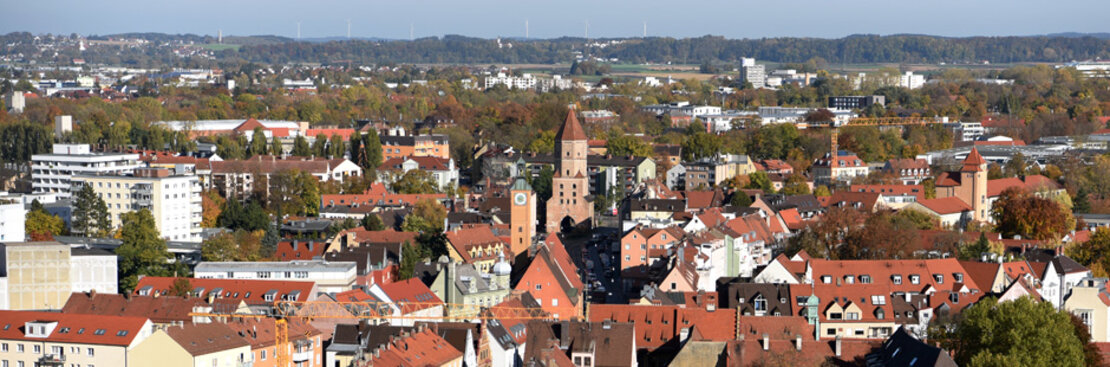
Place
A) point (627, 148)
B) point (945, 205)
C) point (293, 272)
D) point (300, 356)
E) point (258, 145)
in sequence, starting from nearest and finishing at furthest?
point (300, 356)
point (293, 272)
point (945, 205)
point (258, 145)
point (627, 148)

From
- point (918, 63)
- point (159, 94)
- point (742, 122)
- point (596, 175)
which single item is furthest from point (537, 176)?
point (918, 63)

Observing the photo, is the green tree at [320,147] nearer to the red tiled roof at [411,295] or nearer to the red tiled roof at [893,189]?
the red tiled roof at [893,189]

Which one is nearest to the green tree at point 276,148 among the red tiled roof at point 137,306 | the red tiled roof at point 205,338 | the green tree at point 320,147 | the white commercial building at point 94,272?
the green tree at point 320,147

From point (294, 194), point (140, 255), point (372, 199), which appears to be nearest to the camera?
point (140, 255)

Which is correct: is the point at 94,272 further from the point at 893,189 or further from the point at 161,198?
the point at 893,189

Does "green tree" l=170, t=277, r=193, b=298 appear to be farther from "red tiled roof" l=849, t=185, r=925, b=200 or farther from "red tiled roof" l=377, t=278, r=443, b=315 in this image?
"red tiled roof" l=849, t=185, r=925, b=200

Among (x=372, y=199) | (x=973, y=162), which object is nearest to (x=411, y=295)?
(x=372, y=199)
